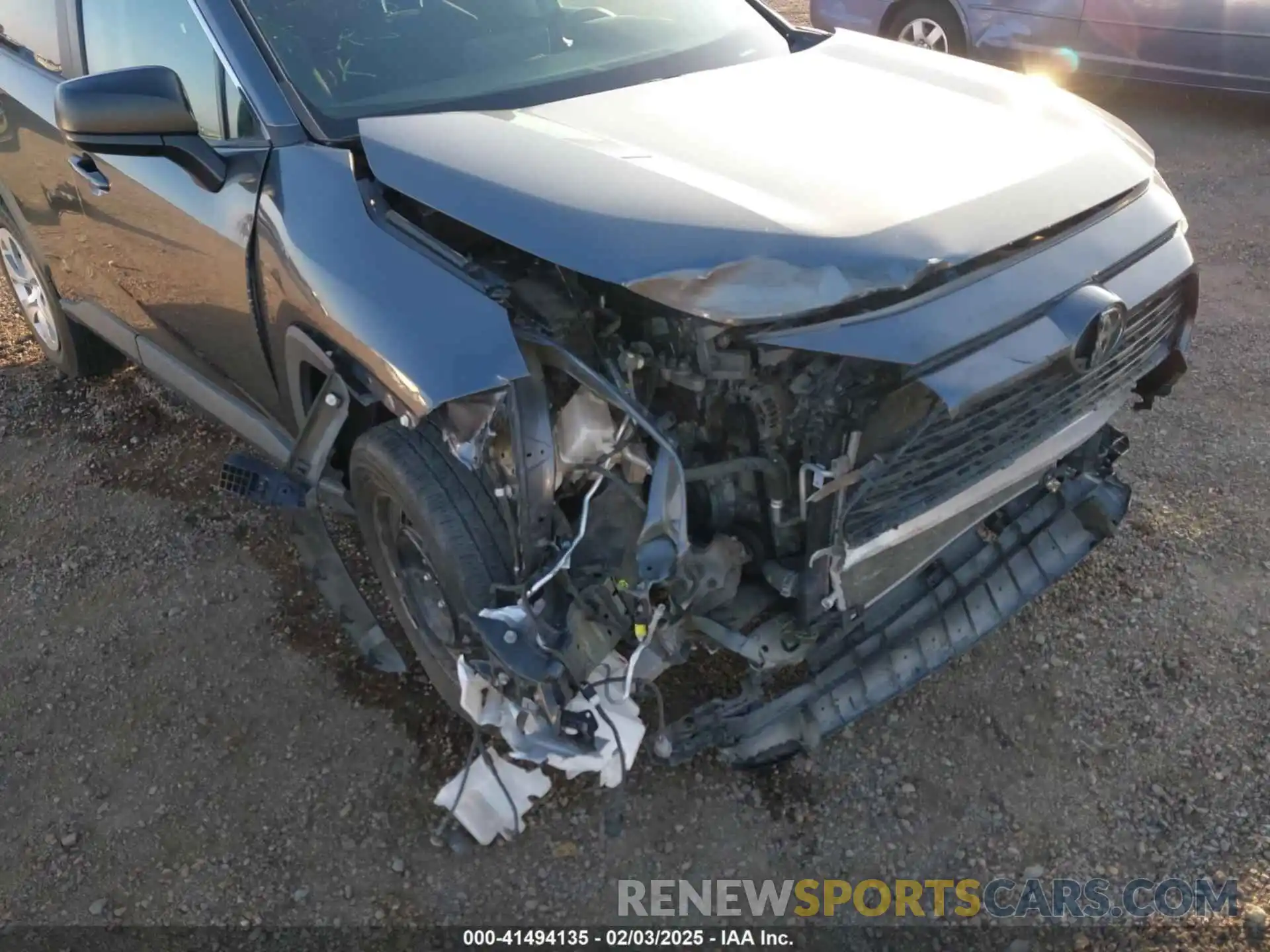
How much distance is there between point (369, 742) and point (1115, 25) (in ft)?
21.6

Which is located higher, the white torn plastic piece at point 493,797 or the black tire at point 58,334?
the black tire at point 58,334

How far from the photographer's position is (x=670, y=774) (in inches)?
105

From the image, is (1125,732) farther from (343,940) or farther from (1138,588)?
(343,940)

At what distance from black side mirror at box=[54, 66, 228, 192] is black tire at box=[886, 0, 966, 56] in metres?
6.17

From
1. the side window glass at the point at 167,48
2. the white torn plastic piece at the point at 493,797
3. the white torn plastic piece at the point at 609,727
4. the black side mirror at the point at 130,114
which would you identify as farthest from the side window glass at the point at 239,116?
the white torn plastic piece at the point at 493,797

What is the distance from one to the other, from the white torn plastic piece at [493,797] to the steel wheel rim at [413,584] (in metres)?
0.28

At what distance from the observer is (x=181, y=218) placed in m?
2.81

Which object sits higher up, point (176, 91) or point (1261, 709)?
point (176, 91)

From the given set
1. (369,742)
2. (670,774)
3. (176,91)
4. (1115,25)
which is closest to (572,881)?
(670,774)

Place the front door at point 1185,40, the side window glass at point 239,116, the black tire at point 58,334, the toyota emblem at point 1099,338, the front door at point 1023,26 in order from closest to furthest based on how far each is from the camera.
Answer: the toyota emblem at point 1099,338 → the side window glass at point 239,116 → the black tire at point 58,334 → the front door at point 1185,40 → the front door at point 1023,26

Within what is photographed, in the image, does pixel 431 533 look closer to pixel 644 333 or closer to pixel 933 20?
pixel 644 333

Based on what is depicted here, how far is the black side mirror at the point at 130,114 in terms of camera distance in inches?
95.5

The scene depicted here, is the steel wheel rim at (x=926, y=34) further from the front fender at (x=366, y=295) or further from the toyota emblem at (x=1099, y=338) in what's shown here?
the front fender at (x=366, y=295)

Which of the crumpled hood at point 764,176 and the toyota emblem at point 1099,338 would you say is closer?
the crumpled hood at point 764,176
